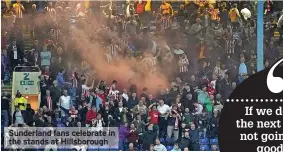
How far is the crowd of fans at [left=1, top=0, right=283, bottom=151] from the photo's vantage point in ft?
23.0

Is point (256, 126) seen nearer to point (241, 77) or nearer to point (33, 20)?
point (241, 77)

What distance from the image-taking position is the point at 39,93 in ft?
23.2

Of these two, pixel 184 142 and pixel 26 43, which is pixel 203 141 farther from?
pixel 26 43

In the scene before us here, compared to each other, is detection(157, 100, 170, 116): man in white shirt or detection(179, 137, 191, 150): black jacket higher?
detection(157, 100, 170, 116): man in white shirt

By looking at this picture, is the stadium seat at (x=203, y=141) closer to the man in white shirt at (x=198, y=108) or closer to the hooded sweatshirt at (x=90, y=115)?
the man in white shirt at (x=198, y=108)

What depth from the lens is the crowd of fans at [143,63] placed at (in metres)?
7.02

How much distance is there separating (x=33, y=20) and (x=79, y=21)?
0.48m

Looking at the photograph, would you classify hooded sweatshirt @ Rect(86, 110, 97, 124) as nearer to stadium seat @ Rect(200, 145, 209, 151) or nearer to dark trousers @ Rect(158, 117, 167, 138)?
dark trousers @ Rect(158, 117, 167, 138)

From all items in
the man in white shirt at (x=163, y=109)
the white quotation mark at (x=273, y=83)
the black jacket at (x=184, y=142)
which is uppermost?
the white quotation mark at (x=273, y=83)

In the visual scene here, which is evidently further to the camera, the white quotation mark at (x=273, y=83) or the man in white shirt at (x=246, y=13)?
the man in white shirt at (x=246, y=13)

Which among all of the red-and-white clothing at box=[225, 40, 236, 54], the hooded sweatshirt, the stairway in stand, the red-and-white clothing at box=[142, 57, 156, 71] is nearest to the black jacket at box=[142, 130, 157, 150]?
the hooded sweatshirt

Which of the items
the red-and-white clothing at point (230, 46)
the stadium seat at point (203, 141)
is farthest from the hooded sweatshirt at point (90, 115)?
the red-and-white clothing at point (230, 46)

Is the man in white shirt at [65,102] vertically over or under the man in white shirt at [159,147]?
over

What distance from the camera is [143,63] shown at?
276 inches
